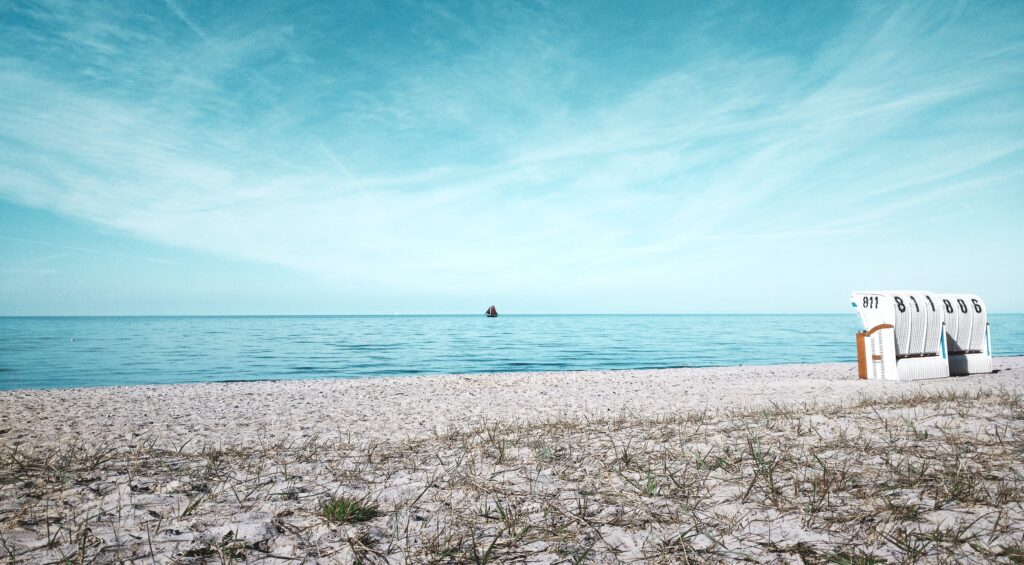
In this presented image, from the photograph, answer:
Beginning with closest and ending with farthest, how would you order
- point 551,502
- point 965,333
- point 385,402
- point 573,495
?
point 551,502 → point 573,495 → point 385,402 → point 965,333

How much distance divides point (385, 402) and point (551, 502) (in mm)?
10140

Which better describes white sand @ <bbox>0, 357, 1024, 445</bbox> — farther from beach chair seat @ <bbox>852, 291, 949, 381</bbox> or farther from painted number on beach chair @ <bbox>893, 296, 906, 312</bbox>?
painted number on beach chair @ <bbox>893, 296, 906, 312</bbox>

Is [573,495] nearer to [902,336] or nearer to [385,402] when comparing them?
[385,402]

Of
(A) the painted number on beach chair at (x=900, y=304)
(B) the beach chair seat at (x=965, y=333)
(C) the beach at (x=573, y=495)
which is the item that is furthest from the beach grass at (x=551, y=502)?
(B) the beach chair seat at (x=965, y=333)

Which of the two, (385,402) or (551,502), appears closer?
(551,502)

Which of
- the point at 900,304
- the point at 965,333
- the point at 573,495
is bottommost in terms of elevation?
the point at 573,495

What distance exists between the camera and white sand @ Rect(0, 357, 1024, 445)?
9.20m

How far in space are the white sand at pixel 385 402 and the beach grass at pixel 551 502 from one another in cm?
331

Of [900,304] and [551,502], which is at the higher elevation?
[900,304]

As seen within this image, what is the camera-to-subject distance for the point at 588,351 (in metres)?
35.0

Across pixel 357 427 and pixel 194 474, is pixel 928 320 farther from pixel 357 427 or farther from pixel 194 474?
pixel 194 474

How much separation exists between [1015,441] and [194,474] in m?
8.33

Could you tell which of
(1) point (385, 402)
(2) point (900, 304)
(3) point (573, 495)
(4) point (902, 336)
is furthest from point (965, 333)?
(3) point (573, 495)

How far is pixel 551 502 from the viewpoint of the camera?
12.4ft
